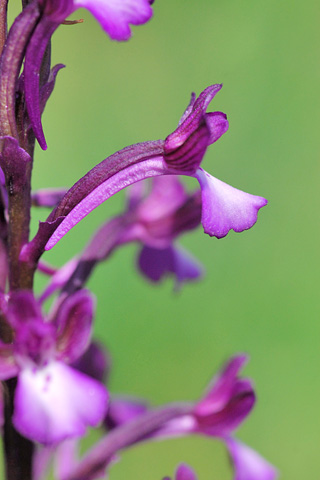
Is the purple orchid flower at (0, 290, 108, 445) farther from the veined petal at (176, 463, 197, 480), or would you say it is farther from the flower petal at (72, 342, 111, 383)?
the flower petal at (72, 342, 111, 383)

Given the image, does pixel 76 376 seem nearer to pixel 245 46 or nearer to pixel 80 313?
pixel 80 313

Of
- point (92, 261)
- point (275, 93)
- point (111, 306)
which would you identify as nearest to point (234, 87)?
point (275, 93)

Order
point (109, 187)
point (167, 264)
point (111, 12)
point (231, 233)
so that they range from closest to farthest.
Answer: point (111, 12) → point (109, 187) → point (167, 264) → point (231, 233)

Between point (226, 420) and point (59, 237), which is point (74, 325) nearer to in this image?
point (59, 237)

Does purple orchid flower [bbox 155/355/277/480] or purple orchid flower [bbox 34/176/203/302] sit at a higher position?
purple orchid flower [bbox 34/176/203/302]

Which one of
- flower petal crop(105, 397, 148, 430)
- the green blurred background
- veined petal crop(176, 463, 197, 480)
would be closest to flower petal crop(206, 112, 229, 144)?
veined petal crop(176, 463, 197, 480)

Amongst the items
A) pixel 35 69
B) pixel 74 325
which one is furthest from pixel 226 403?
pixel 35 69

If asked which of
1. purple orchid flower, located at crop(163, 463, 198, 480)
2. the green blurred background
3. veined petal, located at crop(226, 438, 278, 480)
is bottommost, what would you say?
the green blurred background
